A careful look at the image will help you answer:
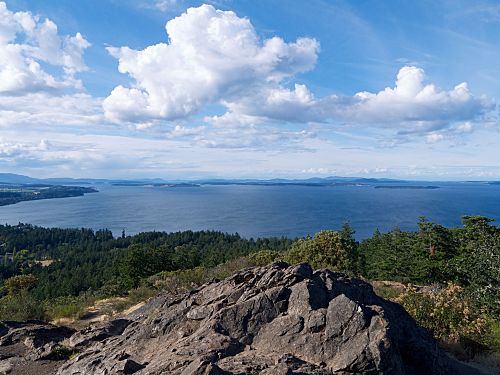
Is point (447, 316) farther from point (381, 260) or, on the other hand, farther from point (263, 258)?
point (381, 260)

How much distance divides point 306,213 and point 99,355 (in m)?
164

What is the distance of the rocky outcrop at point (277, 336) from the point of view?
9.20 m

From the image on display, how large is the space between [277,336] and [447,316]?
9330mm

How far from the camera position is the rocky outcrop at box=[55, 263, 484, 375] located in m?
9.20

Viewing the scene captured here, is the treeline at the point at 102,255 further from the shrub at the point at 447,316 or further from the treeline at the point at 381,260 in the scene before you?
the shrub at the point at 447,316

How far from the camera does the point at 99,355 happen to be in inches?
472

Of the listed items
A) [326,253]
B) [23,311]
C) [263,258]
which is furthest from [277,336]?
[263,258]

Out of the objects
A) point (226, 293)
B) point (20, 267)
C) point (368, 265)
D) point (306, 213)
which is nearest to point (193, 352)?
point (226, 293)

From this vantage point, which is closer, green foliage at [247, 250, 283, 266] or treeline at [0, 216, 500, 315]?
treeline at [0, 216, 500, 315]

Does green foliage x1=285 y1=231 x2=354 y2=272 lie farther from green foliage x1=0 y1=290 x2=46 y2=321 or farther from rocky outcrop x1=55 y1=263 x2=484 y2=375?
green foliage x1=0 y1=290 x2=46 y2=321

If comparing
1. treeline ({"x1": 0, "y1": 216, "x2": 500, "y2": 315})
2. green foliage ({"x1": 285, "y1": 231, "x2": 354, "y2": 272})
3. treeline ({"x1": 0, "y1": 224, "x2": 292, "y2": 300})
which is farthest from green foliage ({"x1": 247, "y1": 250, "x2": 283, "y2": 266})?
treeline ({"x1": 0, "y1": 224, "x2": 292, "y2": 300})

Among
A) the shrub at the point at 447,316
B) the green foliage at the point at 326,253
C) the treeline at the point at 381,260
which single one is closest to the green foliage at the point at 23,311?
the treeline at the point at 381,260

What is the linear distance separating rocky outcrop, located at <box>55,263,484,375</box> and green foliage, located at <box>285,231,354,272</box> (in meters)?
19.0

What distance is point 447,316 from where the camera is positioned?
15953mm
